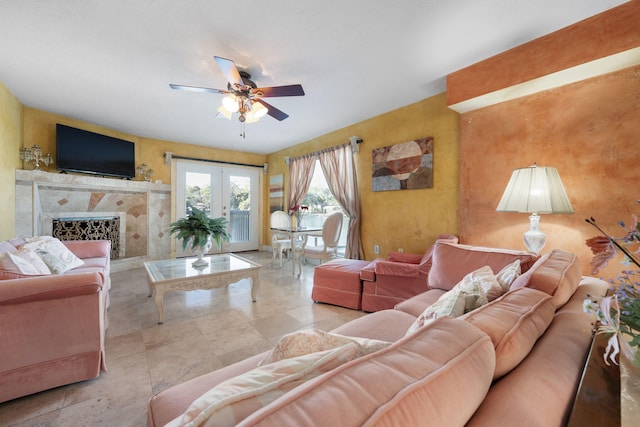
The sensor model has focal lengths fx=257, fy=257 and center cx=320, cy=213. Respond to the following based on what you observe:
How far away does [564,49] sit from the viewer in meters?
2.00

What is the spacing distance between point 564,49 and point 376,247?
9.38ft

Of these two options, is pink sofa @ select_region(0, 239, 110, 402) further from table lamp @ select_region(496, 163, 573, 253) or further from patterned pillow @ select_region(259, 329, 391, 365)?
table lamp @ select_region(496, 163, 573, 253)

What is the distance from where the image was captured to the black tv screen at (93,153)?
394cm

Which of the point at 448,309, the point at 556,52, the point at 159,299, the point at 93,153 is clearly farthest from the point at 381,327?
the point at 93,153

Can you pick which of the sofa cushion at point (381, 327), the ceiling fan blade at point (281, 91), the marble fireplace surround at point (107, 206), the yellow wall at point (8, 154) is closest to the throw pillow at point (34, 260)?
the yellow wall at point (8, 154)

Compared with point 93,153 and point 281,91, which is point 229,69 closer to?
point 281,91

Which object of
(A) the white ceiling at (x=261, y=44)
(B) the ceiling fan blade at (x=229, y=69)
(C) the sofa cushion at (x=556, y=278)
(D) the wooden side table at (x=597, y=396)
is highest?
(A) the white ceiling at (x=261, y=44)

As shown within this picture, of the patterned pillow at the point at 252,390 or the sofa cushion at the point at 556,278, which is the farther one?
the sofa cushion at the point at 556,278

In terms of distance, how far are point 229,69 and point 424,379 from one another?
2465 millimetres

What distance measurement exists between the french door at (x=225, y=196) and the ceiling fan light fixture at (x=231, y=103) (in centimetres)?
319

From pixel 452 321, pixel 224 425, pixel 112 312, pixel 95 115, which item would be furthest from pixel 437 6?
pixel 95 115

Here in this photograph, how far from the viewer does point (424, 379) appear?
1.59 feet

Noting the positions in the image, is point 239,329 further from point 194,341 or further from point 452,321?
point 452,321

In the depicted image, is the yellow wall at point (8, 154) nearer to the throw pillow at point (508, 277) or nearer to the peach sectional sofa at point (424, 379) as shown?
the peach sectional sofa at point (424, 379)
